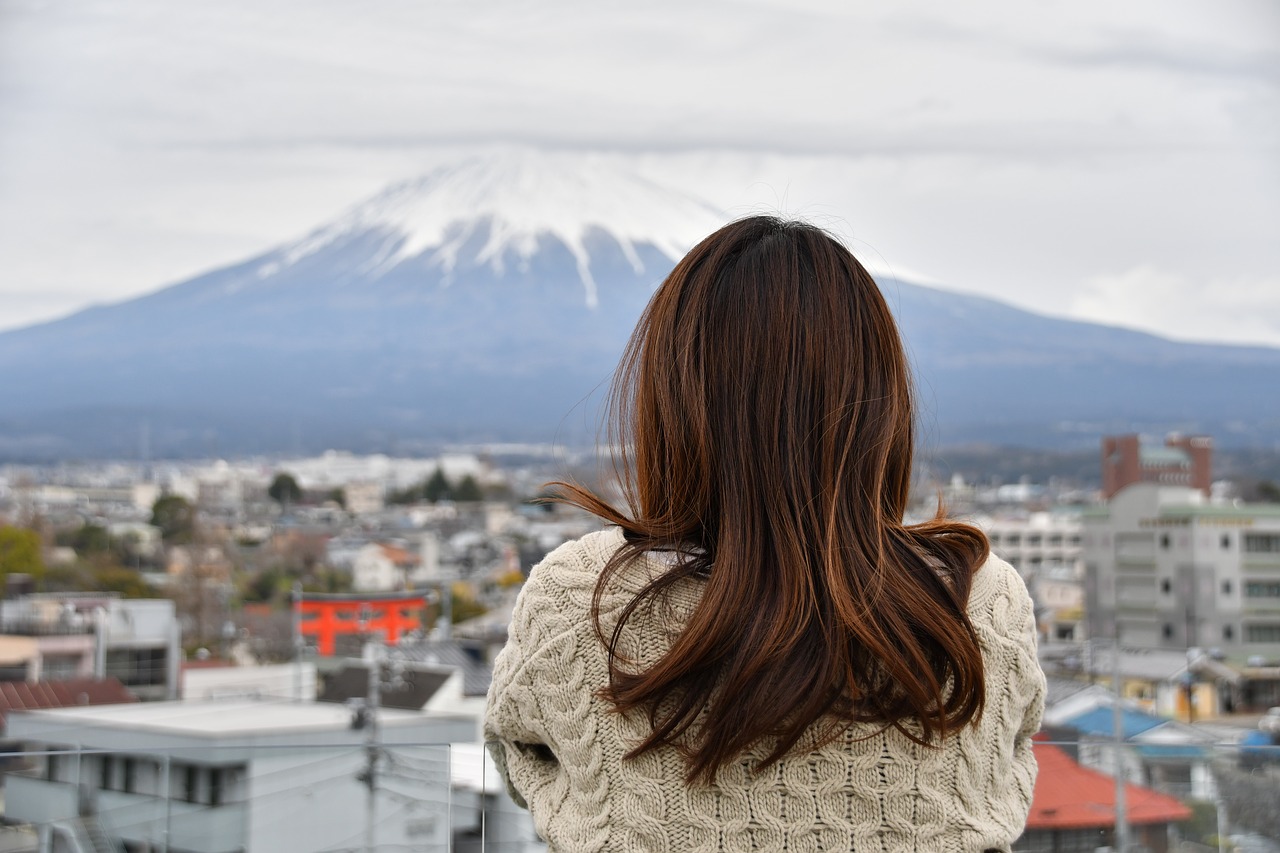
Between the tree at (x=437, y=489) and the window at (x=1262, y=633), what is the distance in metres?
20.6

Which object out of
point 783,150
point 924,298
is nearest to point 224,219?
point 783,150

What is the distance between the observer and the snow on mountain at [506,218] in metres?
64.9

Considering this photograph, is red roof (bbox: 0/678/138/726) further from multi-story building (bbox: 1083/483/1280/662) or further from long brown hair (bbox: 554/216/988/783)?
multi-story building (bbox: 1083/483/1280/662)

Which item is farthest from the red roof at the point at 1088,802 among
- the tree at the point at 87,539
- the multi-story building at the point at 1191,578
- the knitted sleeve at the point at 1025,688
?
the tree at the point at 87,539

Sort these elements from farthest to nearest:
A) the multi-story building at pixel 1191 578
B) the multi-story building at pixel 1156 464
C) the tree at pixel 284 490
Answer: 1. the tree at pixel 284 490
2. the multi-story building at pixel 1156 464
3. the multi-story building at pixel 1191 578

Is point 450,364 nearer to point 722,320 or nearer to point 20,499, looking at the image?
point 20,499

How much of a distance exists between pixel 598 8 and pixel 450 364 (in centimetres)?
2664

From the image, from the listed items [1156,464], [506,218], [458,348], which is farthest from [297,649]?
[506,218]

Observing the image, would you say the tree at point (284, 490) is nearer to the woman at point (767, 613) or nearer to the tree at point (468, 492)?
the tree at point (468, 492)

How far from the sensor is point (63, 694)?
35.7ft

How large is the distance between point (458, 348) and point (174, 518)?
3253cm

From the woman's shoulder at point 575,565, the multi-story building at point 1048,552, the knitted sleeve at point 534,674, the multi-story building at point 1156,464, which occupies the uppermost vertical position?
the multi-story building at point 1156,464

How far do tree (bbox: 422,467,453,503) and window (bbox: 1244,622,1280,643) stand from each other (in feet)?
67.6

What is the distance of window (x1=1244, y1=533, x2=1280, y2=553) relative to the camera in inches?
760
